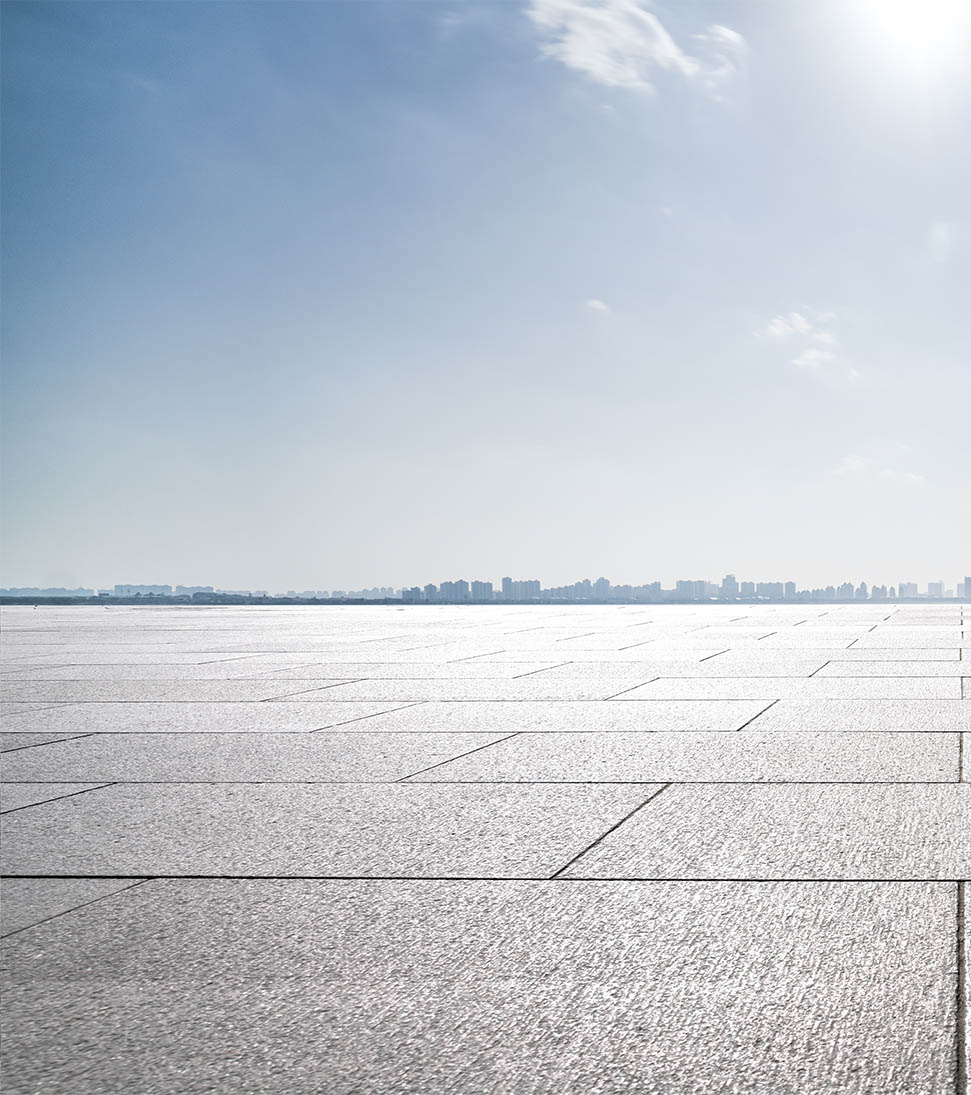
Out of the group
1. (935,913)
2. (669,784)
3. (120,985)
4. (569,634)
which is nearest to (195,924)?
(120,985)

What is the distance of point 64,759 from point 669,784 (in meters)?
4.03

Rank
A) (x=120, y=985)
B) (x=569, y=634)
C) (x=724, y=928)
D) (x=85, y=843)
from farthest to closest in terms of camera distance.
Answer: (x=569, y=634) → (x=85, y=843) → (x=724, y=928) → (x=120, y=985)

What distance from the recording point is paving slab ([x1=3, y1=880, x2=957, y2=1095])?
2.94 metres

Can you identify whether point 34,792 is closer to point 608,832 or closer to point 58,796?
point 58,796

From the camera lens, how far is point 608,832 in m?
5.34

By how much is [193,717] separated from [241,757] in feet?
7.05

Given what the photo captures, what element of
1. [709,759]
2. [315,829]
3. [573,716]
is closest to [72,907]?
[315,829]

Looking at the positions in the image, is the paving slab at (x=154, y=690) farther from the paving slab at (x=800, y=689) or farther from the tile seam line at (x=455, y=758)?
the tile seam line at (x=455, y=758)

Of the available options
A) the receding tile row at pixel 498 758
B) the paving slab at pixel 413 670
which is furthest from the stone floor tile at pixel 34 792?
the paving slab at pixel 413 670

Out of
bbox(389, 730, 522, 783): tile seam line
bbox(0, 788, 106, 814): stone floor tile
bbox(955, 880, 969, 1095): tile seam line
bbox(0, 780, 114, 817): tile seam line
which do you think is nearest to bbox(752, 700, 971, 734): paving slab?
bbox(389, 730, 522, 783): tile seam line

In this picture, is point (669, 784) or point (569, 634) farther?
point (569, 634)

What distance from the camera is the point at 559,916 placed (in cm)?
412

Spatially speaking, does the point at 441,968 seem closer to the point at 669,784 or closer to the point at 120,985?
the point at 120,985

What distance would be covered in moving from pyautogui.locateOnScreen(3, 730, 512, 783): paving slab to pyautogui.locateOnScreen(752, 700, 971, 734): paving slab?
2314mm
